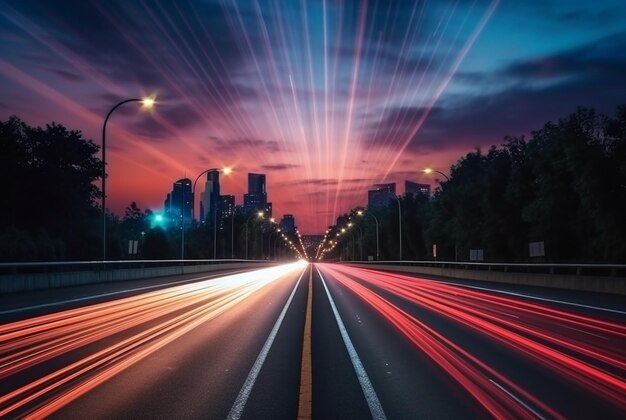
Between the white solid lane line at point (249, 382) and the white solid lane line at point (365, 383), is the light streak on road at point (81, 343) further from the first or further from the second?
the white solid lane line at point (365, 383)

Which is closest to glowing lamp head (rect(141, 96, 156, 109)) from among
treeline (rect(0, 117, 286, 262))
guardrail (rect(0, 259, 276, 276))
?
guardrail (rect(0, 259, 276, 276))

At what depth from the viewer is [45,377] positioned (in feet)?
29.2

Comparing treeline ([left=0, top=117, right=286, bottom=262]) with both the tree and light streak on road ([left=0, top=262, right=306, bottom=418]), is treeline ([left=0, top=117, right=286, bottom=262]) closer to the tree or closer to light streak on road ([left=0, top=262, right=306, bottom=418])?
the tree

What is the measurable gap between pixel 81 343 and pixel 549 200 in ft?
200

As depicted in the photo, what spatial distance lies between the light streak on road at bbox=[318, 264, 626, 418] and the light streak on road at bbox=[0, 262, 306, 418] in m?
4.76

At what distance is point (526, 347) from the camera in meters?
11.7

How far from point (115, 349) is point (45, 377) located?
8.19 ft

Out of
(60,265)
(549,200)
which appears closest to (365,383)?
(60,265)

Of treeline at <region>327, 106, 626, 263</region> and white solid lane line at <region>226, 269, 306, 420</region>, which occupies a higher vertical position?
treeline at <region>327, 106, 626, 263</region>

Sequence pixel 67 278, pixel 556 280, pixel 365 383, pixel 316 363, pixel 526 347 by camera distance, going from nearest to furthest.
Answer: pixel 365 383
pixel 316 363
pixel 526 347
pixel 67 278
pixel 556 280

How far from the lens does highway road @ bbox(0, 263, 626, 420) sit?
7266mm

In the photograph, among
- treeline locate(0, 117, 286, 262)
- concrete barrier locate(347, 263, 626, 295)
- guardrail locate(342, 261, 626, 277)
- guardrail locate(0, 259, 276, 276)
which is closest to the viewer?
concrete barrier locate(347, 263, 626, 295)

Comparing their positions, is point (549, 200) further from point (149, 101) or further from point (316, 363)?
point (316, 363)

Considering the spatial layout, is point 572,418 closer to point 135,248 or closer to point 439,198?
point 135,248
